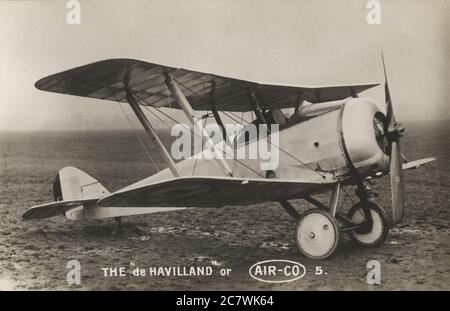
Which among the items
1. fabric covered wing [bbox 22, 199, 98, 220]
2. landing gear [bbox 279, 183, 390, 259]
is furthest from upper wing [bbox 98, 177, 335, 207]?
fabric covered wing [bbox 22, 199, 98, 220]

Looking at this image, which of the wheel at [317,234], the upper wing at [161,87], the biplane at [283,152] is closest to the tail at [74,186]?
the biplane at [283,152]

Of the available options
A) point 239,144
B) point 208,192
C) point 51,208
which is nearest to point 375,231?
point 239,144

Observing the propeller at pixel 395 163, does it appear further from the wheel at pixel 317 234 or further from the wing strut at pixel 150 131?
the wing strut at pixel 150 131

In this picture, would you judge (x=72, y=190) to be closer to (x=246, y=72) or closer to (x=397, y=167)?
(x=246, y=72)
